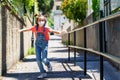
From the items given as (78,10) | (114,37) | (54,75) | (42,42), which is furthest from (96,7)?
(42,42)

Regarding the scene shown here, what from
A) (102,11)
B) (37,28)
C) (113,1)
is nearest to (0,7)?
(37,28)

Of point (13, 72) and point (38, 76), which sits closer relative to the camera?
point (38, 76)

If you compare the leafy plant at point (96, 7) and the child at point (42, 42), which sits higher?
the leafy plant at point (96, 7)

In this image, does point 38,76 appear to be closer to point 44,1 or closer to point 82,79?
point 82,79

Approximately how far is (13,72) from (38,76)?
1.30m

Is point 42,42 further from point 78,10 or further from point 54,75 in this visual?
point 78,10

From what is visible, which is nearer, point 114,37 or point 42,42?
point 42,42

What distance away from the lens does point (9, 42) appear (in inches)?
455

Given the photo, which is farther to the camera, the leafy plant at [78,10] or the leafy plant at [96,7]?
the leafy plant at [78,10]

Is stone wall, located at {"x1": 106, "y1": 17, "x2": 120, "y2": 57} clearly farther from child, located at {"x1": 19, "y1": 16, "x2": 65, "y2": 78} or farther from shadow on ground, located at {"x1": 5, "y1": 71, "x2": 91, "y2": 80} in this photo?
child, located at {"x1": 19, "y1": 16, "x2": 65, "y2": 78}

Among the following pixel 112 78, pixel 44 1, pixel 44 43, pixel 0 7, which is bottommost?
pixel 112 78

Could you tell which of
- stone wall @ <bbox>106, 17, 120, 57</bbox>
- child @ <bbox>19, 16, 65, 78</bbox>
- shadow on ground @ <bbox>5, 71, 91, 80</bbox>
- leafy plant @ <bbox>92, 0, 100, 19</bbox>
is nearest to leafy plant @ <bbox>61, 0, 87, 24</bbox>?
leafy plant @ <bbox>92, 0, 100, 19</bbox>

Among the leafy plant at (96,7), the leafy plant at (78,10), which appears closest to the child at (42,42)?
the leafy plant at (96,7)

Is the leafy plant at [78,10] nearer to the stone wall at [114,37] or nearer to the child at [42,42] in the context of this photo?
the stone wall at [114,37]
